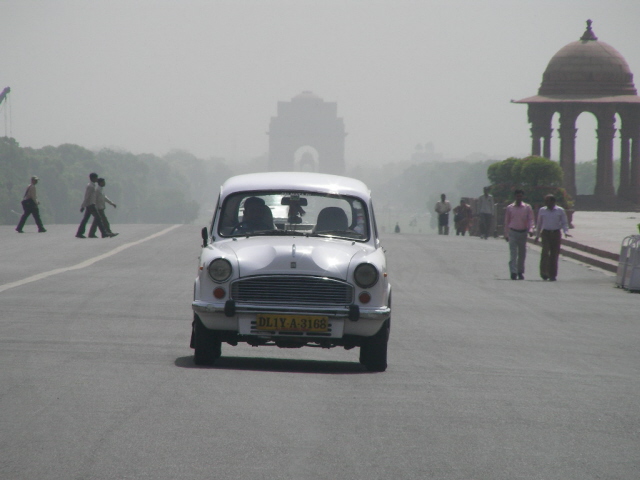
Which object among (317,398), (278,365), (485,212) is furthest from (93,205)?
(317,398)

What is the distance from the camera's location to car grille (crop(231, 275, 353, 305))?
9.41 m

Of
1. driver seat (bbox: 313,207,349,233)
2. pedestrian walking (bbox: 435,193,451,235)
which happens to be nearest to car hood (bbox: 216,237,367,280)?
driver seat (bbox: 313,207,349,233)

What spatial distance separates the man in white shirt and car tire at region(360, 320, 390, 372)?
1215 centimetres

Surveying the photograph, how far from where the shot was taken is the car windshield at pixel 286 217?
34.2 feet

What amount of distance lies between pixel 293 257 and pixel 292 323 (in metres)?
0.55

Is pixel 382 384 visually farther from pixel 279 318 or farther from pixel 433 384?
pixel 279 318

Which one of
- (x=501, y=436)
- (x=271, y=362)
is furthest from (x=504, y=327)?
(x=501, y=436)

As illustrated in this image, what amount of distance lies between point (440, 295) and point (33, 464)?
A: 12879 mm

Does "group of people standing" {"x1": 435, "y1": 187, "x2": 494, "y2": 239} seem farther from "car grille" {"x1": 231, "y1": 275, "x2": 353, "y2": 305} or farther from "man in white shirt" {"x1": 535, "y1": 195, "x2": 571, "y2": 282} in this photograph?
"car grille" {"x1": 231, "y1": 275, "x2": 353, "y2": 305}

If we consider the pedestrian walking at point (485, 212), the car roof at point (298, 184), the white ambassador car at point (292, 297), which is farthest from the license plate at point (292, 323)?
the pedestrian walking at point (485, 212)

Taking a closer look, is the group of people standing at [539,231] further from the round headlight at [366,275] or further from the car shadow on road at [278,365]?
the round headlight at [366,275]

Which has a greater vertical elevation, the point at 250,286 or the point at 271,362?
the point at 250,286

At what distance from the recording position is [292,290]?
30.9ft

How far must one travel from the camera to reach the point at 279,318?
9.30m
